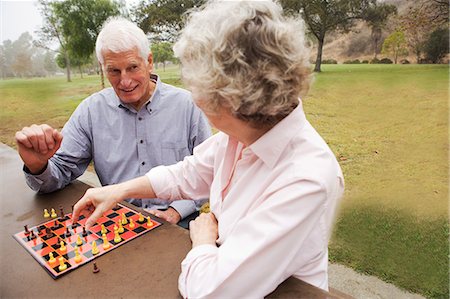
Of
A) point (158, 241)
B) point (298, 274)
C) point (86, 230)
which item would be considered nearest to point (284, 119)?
point (298, 274)

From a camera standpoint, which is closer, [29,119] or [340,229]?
[340,229]

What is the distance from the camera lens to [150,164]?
7.03 ft

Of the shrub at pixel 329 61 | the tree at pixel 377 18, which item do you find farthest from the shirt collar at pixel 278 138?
the tree at pixel 377 18

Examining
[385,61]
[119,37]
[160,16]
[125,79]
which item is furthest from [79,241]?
[160,16]

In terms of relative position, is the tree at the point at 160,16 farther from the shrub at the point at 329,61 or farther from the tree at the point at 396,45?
the tree at the point at 396,45

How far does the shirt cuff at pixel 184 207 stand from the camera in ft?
6.57

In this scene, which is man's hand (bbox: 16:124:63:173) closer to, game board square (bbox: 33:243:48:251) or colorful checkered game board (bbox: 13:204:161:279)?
colorful checkered game board (bbox: 13:204:161:279)

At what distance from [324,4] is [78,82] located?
32.6ft

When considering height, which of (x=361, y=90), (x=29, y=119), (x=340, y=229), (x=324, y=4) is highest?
(x=324, y=4)

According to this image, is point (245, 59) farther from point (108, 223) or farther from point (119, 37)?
point (119, 37)

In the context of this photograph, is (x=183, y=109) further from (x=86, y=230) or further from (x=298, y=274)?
(x=298, y=274)

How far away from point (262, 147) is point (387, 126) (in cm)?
459

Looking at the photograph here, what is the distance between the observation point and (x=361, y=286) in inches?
99.7

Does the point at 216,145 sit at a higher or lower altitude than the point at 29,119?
higher
